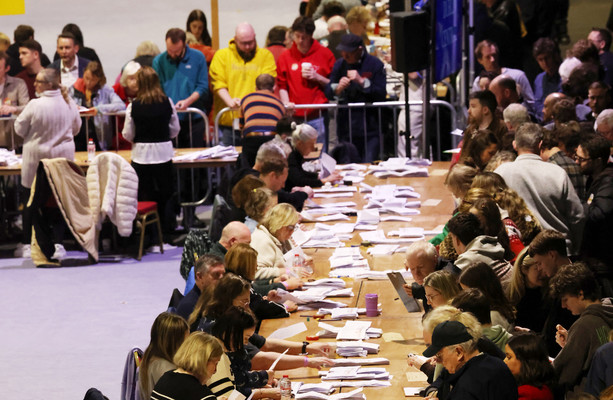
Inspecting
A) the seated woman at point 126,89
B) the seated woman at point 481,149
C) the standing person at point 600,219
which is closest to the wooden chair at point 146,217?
the seated woman at point 126,89

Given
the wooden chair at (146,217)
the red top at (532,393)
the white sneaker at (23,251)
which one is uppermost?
the red top at (532,393)

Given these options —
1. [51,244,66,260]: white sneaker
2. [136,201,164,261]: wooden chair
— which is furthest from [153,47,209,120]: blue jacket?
[51,244,66,260]: white sneaker

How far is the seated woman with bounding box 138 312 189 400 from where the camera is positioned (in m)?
5.33

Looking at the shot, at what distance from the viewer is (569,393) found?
4926mm

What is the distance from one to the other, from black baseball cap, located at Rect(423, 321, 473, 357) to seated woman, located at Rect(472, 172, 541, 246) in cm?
255

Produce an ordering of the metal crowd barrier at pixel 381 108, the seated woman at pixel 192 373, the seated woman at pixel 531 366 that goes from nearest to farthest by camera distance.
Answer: the seated woman at pixel 192 373, the seated woman at pixel 531 366, the metal crowd barrier at pixel 381 108

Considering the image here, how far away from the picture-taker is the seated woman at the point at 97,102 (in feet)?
41.1

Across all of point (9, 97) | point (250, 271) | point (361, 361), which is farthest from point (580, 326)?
point (9, 97)

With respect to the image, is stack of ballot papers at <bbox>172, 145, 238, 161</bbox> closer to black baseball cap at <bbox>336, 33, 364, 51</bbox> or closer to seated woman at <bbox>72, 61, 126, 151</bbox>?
seated woman at <bbox>72, 61, 126, 151</bbox>

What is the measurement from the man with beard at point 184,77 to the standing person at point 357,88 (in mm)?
1713

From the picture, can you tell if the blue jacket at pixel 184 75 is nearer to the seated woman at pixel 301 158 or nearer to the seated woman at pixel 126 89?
the seated woman at pixel 126 89

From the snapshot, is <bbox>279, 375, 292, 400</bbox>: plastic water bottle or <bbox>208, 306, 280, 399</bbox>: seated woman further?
<bbox>208, 306, 280, 399</bbox>: seated woman

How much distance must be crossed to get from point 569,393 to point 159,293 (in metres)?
5.83

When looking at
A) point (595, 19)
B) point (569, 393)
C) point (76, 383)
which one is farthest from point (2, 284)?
point (595, 19)
